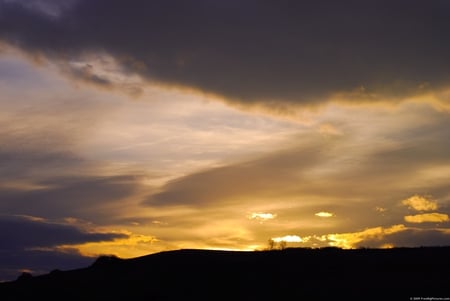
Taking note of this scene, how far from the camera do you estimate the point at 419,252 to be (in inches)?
1672

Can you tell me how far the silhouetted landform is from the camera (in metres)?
35.2

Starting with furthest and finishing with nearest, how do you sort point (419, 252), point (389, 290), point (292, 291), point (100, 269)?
point (100, 269), point (419, 252), point (292, 291), point (389, 290)

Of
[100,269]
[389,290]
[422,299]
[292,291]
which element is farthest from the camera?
[100,269]

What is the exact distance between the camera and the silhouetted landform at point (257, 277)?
35.2 metres

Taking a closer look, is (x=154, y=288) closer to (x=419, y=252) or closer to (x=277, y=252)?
(x=277, y=252)

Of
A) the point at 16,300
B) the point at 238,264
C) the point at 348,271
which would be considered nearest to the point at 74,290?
the point at 16,300

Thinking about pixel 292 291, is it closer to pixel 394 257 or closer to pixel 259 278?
pixel 259 278

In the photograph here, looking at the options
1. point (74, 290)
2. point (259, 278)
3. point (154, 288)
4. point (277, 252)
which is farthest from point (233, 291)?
point (74, 290)

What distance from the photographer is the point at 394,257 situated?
41875 mm

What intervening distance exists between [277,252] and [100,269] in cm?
1293

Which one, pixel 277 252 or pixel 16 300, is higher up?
pixel 277 252

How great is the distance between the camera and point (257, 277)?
39.8 m

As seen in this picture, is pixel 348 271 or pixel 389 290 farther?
pixel 348 271

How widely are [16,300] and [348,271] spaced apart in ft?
70.6
